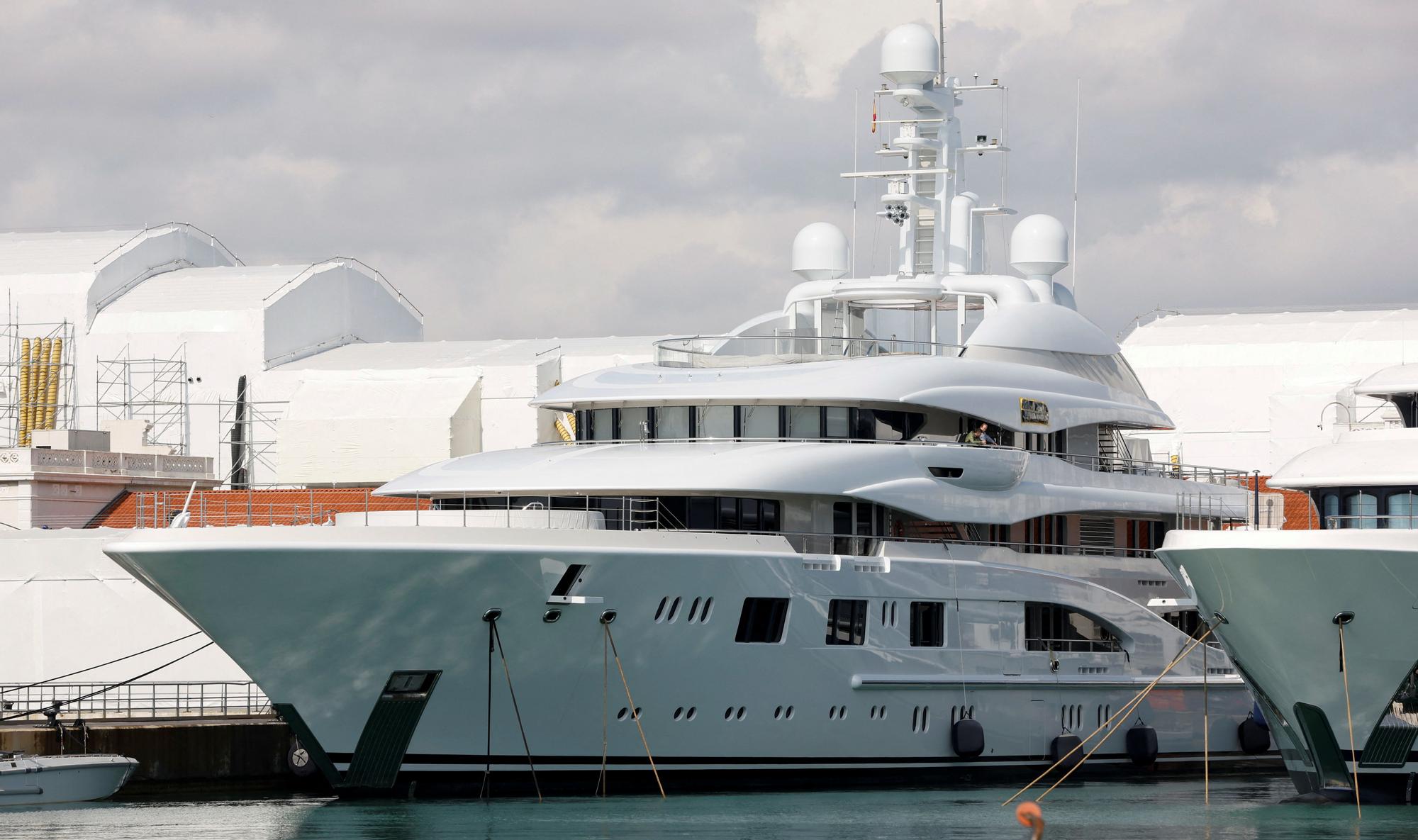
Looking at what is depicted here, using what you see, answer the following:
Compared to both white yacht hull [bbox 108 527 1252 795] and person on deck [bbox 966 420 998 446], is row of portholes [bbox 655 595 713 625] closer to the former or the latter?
white yacht hull [bbox 108 527 1252 795]

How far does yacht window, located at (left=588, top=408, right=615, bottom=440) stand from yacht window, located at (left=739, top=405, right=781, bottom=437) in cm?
226

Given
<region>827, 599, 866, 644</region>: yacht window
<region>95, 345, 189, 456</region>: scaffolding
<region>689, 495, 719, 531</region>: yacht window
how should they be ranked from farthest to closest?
1. <region>95, 345, 189, 456</region>: scaffolding
2. <region>689, 495, 719, 531</region>: yacht window
3. <region>827, 599, 866, 644</region>: yacht window

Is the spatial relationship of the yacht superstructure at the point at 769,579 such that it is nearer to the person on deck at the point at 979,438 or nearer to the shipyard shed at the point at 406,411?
the person on deck at the point at 979,438

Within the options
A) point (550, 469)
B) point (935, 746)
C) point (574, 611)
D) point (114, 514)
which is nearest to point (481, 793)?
point (574, 611)

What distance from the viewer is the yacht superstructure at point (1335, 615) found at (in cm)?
2589

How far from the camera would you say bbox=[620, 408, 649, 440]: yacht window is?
103 ft

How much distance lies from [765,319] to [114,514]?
1692cm

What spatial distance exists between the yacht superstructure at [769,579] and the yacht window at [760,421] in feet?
0.14

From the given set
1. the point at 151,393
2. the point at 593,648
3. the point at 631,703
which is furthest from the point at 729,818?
the point at 151,393

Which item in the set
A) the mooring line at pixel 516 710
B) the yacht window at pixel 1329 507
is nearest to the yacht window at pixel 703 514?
the mooring line at pixel 516 710

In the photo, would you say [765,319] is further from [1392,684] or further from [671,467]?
[1392,684]

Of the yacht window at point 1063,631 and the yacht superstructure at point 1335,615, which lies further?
the yacht window at point 1063,631

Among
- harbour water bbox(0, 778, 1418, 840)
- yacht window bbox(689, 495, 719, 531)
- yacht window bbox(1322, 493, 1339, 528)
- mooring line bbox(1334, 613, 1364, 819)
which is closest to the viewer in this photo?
harbour water bbox(0, 778, 1418, 840)

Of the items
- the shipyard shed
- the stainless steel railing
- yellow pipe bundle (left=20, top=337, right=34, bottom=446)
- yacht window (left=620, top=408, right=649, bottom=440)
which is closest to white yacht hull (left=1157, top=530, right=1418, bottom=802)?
the stainless steel railing
